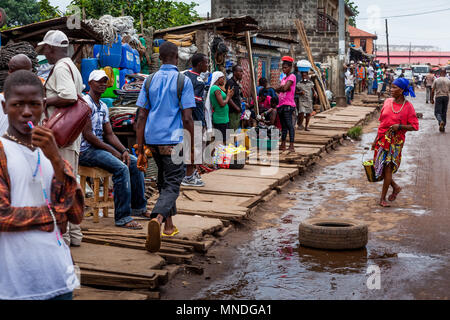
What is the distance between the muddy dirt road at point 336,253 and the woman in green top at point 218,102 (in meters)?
1.59

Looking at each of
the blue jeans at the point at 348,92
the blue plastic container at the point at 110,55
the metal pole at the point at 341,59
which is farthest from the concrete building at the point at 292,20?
the blue plastic container at the point at 110,55

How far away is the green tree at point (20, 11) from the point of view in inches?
1549

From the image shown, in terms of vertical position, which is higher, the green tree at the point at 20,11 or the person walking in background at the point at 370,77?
the green tree at the point at 20,11

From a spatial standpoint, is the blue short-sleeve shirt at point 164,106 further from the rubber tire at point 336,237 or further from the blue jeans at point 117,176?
the rubber tire at point 336,237

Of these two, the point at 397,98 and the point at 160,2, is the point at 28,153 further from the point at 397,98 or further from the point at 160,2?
the point at 160,2

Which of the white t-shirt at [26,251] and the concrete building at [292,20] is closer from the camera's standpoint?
the white t-shirt at [26,251]

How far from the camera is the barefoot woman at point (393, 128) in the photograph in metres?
8.05

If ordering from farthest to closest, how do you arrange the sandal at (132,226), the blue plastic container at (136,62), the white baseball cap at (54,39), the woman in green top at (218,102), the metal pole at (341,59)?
the metal pole at (341,59) < the blue plastic container at (136,62) < the woman in green top at (218,102) < the sandal at (132,226) < the white baseball cap at (54,39)

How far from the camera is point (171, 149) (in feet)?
18.8

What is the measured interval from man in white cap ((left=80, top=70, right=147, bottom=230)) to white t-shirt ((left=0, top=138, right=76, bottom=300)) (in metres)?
3.45

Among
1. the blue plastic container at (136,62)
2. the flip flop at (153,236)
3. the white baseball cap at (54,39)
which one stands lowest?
the flip flop at (153,236)

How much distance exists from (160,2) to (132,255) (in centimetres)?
1878

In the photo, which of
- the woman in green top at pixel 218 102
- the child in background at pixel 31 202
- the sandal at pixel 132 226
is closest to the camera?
the child in background at pixel 31 202
